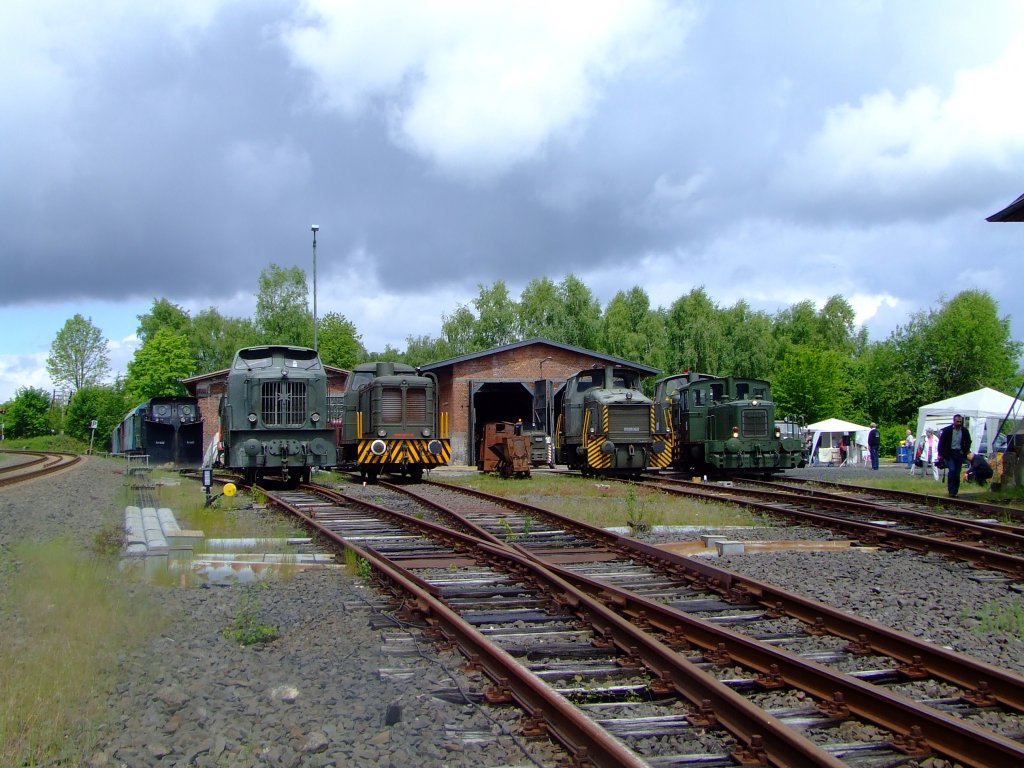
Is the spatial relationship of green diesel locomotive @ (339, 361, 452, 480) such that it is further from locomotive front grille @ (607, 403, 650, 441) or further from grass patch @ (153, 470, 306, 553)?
locomotive front grille @ (607, 403, 650, 441)

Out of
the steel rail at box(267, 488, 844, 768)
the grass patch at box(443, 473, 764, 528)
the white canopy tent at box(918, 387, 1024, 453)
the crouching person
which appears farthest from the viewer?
the white canopy tent at box(918, 387, 1024, 453)

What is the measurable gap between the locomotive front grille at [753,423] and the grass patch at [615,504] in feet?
15.9

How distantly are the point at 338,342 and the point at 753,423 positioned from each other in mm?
53986

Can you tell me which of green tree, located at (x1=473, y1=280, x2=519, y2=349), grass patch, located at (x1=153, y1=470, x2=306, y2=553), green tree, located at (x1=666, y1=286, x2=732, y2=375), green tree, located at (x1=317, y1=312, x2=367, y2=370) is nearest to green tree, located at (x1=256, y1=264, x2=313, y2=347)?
Result: green tree, located at (x1=317, y1=312, x2=367, y2=370)

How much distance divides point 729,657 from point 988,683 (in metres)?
1.41

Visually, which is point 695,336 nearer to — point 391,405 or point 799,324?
Answer: point 799,324

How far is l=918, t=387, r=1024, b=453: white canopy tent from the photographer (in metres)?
31.4

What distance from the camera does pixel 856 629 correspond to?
5.94 meters

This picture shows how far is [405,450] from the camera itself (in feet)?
68.4

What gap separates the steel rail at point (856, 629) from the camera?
4766 mm

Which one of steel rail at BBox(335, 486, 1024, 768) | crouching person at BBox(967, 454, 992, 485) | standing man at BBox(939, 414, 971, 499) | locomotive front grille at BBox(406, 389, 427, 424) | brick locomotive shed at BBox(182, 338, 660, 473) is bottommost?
steel rail at BBox(335, 486, 1024, 768)

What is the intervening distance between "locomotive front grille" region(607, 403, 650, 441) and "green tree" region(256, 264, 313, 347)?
54.5 meters

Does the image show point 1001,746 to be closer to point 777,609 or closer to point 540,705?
point 540,705

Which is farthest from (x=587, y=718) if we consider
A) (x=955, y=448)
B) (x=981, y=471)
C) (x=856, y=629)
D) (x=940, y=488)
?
(x=940, y=488)
